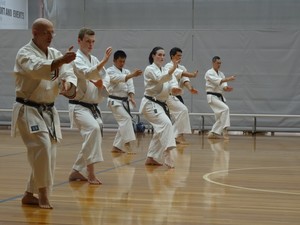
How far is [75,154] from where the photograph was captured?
9906mm

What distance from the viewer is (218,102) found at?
45.6 ft

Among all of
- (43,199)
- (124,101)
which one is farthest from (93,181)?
(124,101)

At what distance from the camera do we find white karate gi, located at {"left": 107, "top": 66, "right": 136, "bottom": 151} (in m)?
10.0

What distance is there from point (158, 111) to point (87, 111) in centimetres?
179

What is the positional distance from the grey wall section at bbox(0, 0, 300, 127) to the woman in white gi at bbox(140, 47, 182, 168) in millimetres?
7487

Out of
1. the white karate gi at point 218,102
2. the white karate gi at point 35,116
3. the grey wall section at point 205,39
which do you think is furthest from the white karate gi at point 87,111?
the grey wall section at point 205,39

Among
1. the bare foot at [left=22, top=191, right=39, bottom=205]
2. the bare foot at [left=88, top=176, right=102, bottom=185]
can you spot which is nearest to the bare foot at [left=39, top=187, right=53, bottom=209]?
the bare foot at [left=22, top=191, right=39, bottom=205]

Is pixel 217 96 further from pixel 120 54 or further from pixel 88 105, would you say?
pixel 88 105

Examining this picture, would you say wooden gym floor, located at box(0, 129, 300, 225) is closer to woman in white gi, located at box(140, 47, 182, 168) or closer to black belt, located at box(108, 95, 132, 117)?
woman in white gi, located at box(140, 47, 182, 168)

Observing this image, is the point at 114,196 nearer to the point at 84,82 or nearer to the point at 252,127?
the point at 84,82

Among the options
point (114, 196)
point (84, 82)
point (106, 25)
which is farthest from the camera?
point (106, 25)

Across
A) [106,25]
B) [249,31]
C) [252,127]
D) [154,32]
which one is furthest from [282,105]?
[106,25]

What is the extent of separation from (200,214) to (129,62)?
11.5m

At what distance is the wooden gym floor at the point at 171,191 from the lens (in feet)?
15.7
